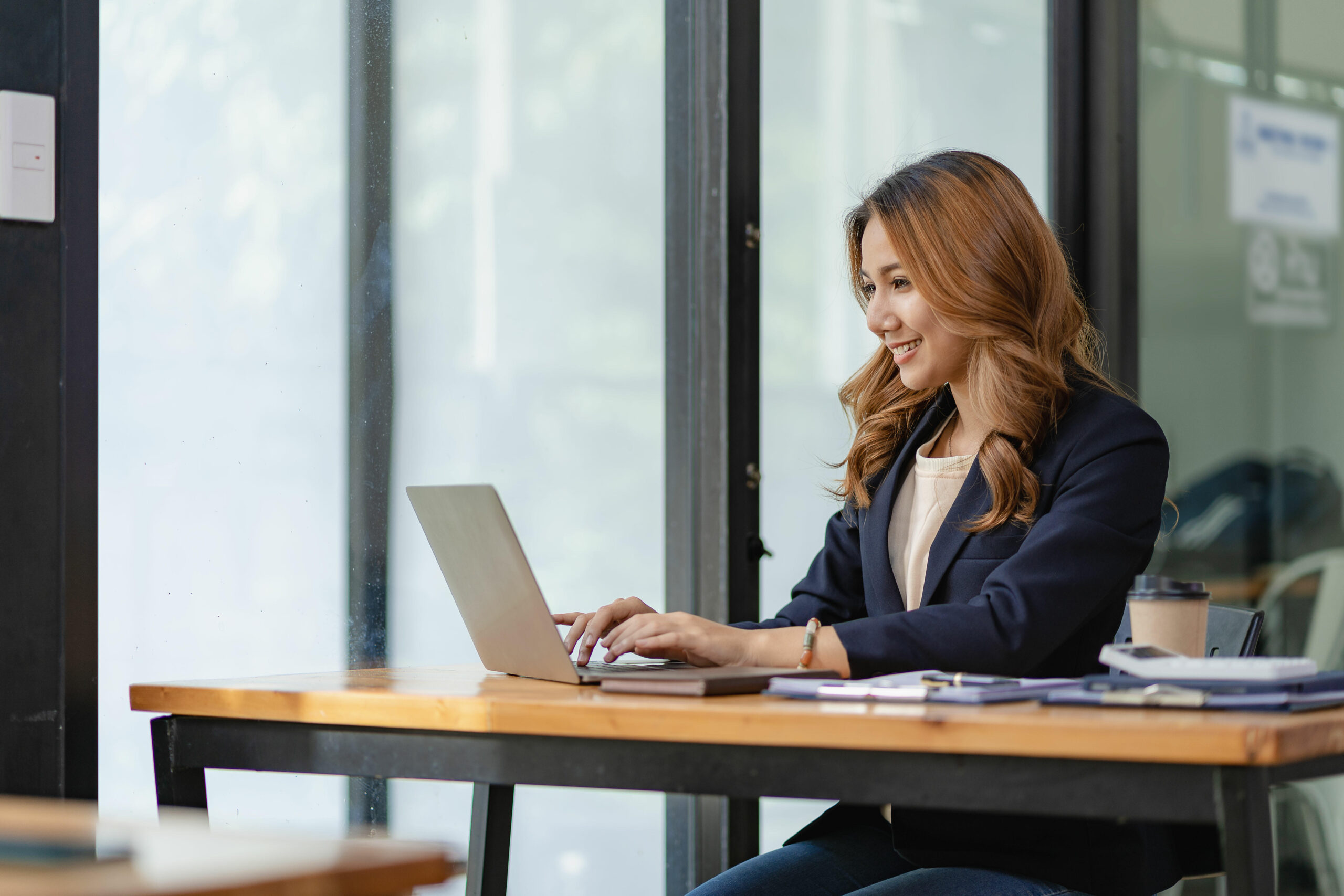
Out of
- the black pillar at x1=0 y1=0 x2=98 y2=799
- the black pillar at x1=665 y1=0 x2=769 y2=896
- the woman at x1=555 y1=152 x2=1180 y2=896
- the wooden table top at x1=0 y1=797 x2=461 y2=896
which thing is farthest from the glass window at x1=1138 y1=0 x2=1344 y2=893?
the wooden table top at x1=0 y1=797 x2=461 y2=896

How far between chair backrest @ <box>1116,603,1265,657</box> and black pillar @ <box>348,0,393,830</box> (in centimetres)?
108

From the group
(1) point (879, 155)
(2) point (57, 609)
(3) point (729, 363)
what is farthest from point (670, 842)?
(1) point (879, 155)

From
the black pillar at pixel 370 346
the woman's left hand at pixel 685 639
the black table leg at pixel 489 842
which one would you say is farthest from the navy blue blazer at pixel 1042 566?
the black pillar at pixel 370 346

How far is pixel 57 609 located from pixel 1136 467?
51.1 inches

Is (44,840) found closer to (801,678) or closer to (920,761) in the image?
(920,761)

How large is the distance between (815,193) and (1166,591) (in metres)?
1.62

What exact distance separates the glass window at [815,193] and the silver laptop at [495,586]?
46.9 inches

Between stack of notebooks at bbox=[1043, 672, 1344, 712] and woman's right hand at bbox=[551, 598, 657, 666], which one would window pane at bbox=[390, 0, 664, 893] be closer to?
woman's right hand at bbox=[551, 598, 657, 666]

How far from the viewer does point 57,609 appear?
172cm

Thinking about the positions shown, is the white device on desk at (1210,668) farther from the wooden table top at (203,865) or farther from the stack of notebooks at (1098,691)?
the wooden table top at (203,865)

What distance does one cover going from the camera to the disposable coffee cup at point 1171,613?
1344mm

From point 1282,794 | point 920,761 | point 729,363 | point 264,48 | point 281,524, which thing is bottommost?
point 1282,794

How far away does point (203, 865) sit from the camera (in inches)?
21.6

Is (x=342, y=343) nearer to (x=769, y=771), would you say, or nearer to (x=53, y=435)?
(x=53, y=435)
